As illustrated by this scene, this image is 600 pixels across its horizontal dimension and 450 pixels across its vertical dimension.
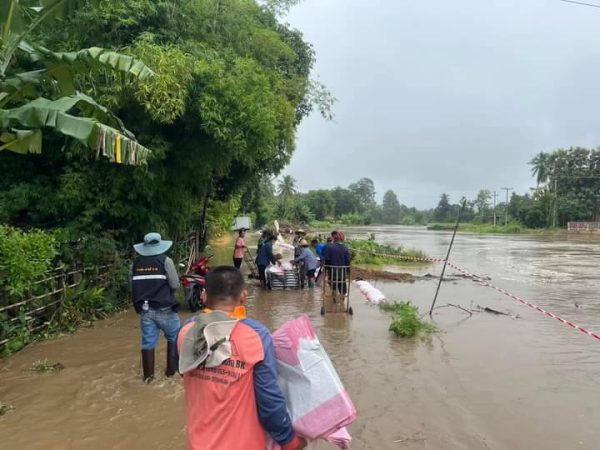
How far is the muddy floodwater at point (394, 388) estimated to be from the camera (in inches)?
182

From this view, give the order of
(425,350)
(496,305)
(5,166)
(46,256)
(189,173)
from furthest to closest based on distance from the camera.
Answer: (496,305) < (189,173) < (5,166) < (425,350) < (46,256)

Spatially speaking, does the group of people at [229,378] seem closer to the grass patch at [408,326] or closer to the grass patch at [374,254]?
the grass patch at [408,326]

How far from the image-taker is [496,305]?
→ 40.8 feet

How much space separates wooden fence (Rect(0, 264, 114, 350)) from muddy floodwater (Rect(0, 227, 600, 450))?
1.26ft

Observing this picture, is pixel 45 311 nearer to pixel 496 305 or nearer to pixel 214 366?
pixel 214 366

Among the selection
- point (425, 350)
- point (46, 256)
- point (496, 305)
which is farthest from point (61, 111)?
point (496, 305)

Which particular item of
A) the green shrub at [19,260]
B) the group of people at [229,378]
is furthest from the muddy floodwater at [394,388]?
the group of people at [229,378]

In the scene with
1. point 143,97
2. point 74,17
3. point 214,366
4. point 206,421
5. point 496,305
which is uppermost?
point 74,17

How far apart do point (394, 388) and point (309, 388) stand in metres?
4.02

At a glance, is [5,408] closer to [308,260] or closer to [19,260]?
[19,260]

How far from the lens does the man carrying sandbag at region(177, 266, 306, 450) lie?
7.26 ft

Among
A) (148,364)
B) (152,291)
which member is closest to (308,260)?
(148,364)

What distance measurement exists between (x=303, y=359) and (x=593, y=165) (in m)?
84.8

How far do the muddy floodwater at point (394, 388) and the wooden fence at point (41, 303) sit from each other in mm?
385
